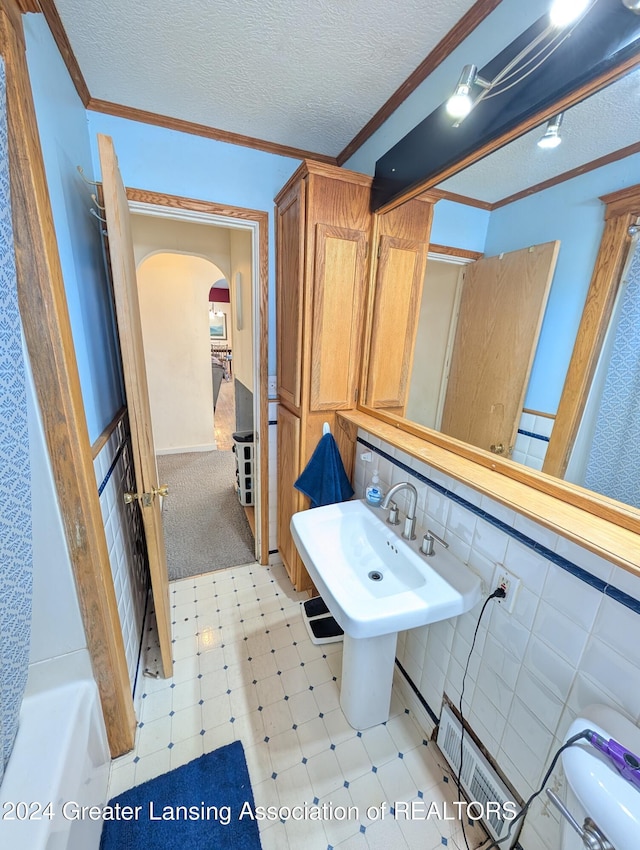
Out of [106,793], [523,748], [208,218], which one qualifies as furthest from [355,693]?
[208,218]

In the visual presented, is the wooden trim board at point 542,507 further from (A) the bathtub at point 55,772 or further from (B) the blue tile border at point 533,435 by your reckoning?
(A) the bathtub at point 55,772

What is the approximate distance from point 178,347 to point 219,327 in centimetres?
694

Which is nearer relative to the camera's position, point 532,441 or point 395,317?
point 532,441

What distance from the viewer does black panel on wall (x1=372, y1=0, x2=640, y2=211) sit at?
622 mm

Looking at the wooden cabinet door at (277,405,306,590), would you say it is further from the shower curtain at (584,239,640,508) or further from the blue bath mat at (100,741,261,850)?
the shower curtain at (584,239,640,508)

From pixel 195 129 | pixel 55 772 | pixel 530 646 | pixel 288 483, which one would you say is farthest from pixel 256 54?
pixel 55 772

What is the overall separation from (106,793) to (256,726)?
0.49m

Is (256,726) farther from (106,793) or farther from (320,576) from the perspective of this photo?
(320,576)

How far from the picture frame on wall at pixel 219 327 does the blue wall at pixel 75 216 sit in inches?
356

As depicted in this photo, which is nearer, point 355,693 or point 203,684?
point 355,693

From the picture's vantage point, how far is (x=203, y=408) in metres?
3.91

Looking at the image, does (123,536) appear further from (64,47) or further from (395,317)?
(64,47)

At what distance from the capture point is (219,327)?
10039mm

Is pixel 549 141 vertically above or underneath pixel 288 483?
above
